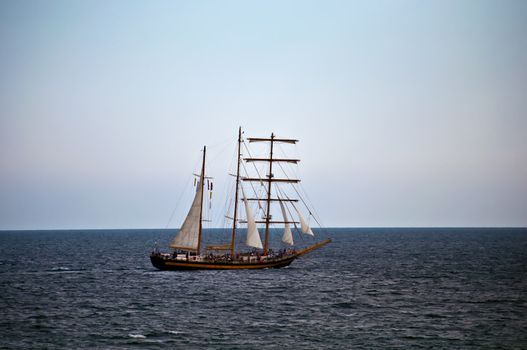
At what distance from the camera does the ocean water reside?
1687 inches

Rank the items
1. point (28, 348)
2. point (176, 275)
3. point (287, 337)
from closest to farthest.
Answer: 1. point (28, 348)
2. point (287, 337)
3. point (176, 275)

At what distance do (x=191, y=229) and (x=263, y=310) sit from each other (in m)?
30.8

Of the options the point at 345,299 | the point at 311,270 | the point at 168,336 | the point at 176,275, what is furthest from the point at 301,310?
the point at 311,270

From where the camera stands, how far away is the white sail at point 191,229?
83.8m

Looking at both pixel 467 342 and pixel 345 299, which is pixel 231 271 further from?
pixel 467 342

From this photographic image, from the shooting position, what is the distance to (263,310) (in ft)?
181

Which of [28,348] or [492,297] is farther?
[492,297]

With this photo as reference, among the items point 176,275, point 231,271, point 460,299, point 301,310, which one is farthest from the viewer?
point 231,271

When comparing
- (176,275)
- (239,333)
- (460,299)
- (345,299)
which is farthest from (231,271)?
(239,333)

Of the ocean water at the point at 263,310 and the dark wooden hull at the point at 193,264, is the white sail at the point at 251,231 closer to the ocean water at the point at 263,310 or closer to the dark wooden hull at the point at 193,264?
the dark wooden hull at the point at 193,264

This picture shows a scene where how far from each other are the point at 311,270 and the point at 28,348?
58.7m

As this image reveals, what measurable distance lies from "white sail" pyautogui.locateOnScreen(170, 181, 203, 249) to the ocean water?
4.15 m

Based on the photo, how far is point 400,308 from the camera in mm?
56406

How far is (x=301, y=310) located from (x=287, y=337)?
11479 mm
